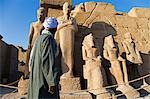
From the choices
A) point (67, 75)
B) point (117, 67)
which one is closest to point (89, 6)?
point (117, 67)

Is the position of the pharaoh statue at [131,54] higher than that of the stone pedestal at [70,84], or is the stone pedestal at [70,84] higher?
the pharaoh statue at [131,54]

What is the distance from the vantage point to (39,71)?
4.04 meters

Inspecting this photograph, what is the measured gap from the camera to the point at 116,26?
10031 millimetres

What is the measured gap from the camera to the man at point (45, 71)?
3.92 m

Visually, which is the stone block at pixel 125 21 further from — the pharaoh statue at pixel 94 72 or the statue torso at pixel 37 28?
the statue torso at pixel 37 28

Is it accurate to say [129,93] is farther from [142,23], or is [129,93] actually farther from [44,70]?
[44,70]

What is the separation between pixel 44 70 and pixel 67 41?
426 centimetres

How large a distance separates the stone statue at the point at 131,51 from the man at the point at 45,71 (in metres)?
4.96

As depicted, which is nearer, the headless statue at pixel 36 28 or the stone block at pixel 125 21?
the headless statue at pixel 36 28

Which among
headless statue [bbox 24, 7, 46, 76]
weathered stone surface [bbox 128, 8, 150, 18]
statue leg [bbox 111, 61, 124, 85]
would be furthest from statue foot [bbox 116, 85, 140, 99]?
weathered stone surface [bbox 128, 8, 150, 18]

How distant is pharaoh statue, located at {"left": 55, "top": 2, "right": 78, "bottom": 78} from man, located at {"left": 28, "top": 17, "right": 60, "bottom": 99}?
3.67 m

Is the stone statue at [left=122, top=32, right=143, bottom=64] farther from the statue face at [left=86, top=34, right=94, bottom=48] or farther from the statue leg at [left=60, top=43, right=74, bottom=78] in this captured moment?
the statue leg at [left=60, top=43, right=74, bottom=78]

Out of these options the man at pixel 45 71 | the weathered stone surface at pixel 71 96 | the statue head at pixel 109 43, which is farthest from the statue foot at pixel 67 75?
the man at pixel 45 71

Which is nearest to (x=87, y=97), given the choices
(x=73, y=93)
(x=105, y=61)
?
(x=73, y=93)
